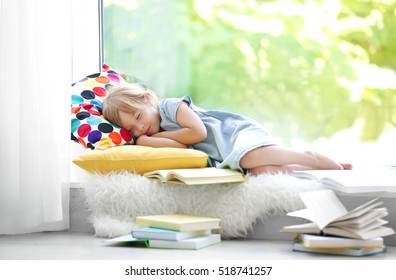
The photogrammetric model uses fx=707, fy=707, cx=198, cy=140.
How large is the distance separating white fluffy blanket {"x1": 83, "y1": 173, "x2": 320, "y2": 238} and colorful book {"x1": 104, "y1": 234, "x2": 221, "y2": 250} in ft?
0.39

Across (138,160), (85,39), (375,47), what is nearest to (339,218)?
(138,160)

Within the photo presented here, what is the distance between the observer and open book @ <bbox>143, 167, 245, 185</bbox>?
2.15m

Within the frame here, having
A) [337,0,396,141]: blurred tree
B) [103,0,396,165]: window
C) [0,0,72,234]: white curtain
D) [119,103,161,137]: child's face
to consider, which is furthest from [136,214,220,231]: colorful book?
[337,0,396,141]: blurred tree

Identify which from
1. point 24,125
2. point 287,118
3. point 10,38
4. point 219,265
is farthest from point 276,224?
point 287,118

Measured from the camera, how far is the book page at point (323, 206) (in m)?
1.89

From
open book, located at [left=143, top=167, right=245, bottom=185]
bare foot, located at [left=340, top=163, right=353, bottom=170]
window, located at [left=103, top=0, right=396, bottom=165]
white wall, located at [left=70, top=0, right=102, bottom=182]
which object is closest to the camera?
open book, located at [left=143, top=167, right=245, bottom=185]

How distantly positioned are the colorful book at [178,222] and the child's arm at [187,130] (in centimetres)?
42

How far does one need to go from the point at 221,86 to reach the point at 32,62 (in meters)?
3.08

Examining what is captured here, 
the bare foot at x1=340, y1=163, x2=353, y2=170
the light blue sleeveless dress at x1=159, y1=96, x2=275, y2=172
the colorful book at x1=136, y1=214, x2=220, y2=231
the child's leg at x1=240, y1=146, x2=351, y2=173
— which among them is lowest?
the colorful book at x1=136, y1=214, x2=220, y2=231

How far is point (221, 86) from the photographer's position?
17.4ft

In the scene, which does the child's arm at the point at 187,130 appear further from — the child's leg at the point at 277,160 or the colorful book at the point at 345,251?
the colorful book at the point at 345,251

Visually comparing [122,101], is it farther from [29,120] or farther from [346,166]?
[346,166]

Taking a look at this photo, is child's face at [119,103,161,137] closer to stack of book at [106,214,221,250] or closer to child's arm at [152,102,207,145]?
child's arm at [152,102,207,145]

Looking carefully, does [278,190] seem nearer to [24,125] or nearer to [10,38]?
[24,125]
